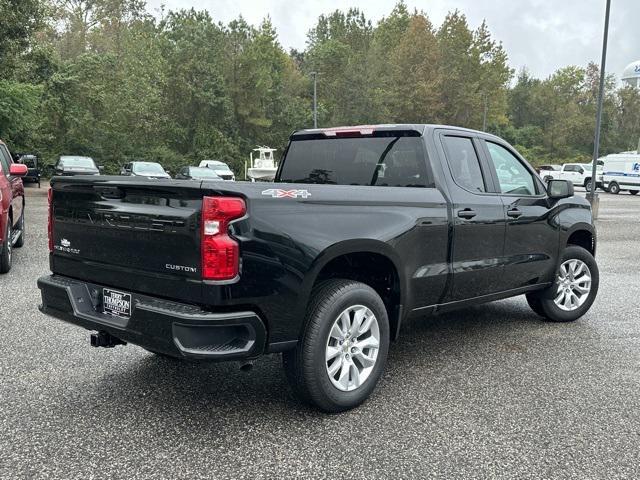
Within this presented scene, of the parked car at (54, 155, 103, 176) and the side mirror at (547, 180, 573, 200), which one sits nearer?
the side mirror at (547, 180, 573, 200)

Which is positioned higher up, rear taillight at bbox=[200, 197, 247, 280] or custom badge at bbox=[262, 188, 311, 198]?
custom badge at bbox=[262, 188, 311, 198]

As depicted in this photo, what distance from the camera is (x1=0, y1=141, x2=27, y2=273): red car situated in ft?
25.7

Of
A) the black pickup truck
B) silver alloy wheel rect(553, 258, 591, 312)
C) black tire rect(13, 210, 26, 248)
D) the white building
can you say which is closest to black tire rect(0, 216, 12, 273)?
black tire rect(13, 210, 26, 248)

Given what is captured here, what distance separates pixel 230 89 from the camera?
165 ft

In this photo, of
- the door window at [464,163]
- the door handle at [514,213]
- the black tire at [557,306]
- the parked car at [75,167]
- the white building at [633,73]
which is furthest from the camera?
the white building at [633,73]

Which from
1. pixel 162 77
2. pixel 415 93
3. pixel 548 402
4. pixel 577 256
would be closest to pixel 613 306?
pixel 577 256

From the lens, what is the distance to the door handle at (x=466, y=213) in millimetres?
4602

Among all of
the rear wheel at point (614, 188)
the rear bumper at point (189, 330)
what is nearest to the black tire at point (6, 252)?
the rear bumper at point (189, 330)

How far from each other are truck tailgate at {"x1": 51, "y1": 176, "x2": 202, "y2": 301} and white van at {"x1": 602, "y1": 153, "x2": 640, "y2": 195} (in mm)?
36461

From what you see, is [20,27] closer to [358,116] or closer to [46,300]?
[46,300]

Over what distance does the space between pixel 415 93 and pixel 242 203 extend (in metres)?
52.3

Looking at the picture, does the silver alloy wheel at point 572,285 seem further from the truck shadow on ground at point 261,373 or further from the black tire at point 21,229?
the black tire at point 21,229

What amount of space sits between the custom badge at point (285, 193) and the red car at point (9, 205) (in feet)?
18.6

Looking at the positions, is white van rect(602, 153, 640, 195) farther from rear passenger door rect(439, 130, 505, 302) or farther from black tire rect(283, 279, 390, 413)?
black tire rect(283, 279, 390, 413)
